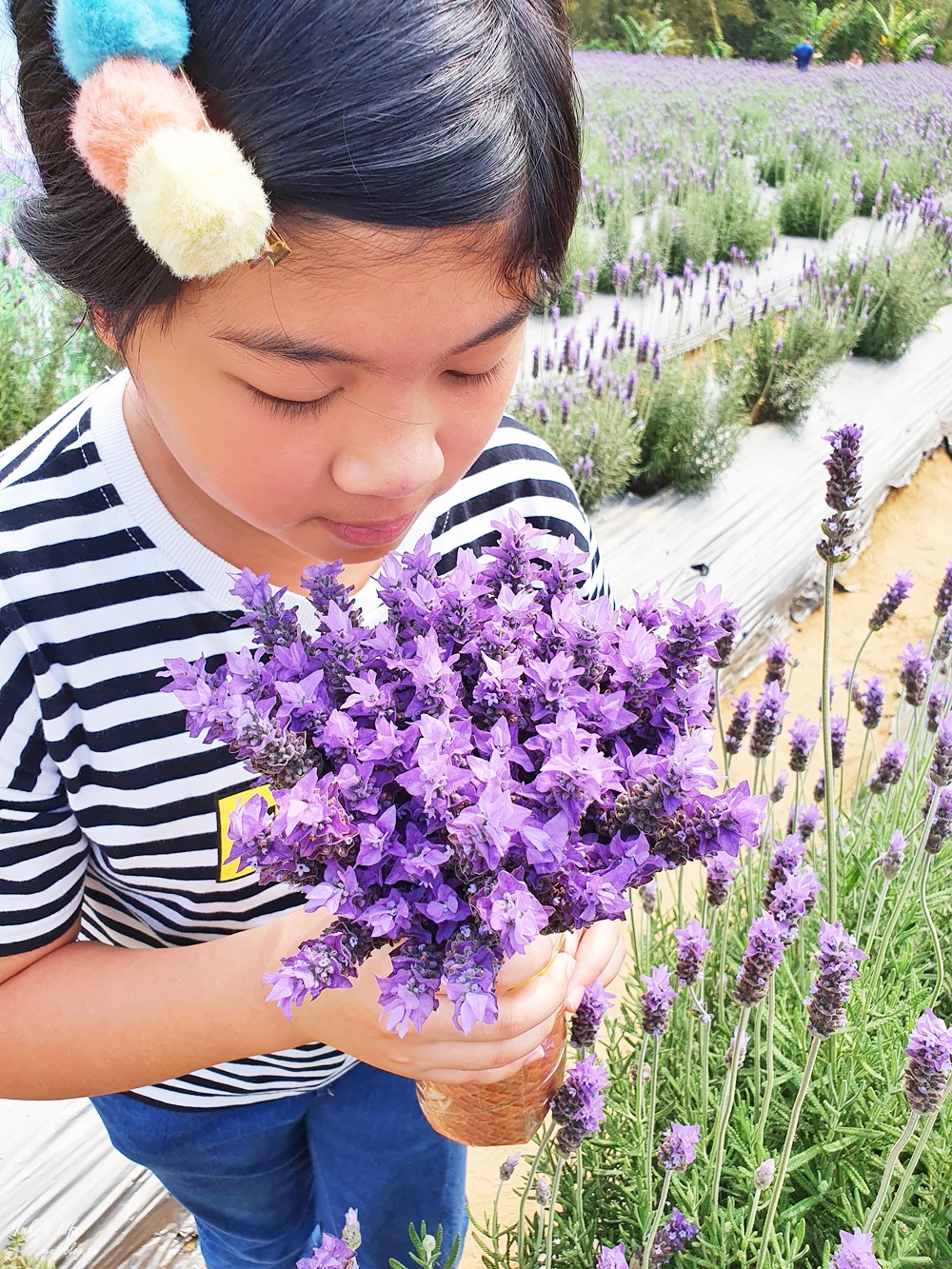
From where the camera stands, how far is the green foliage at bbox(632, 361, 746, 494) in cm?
447

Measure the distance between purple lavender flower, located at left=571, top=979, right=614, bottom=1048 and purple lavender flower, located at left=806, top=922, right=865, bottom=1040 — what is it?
0.23m

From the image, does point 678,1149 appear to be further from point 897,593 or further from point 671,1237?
point 897,593

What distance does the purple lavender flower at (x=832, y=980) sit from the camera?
0.98 meters

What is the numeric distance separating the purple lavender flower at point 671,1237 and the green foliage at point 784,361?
4.49 metres

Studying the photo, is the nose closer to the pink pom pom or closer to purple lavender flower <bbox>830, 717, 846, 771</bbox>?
the pink pom pom

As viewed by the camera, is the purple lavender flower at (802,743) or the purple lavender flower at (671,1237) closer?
the purple lavender flower at (671,1237)

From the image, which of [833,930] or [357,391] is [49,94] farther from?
[833,930]

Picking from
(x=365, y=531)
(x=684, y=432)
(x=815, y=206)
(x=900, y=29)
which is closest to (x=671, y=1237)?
(x=365, y=531)

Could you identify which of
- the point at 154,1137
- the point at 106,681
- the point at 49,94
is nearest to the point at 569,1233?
the point at 154,1137

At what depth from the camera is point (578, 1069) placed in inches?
37.9

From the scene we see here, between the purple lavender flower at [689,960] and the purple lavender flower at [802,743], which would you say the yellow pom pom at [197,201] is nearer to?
the purple lavender flower at [689,960]

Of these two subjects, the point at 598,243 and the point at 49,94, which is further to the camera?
the point at 598,243

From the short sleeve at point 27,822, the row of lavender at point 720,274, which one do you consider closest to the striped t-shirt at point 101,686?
the short sleeve at point 27,822

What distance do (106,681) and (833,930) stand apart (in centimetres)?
78
